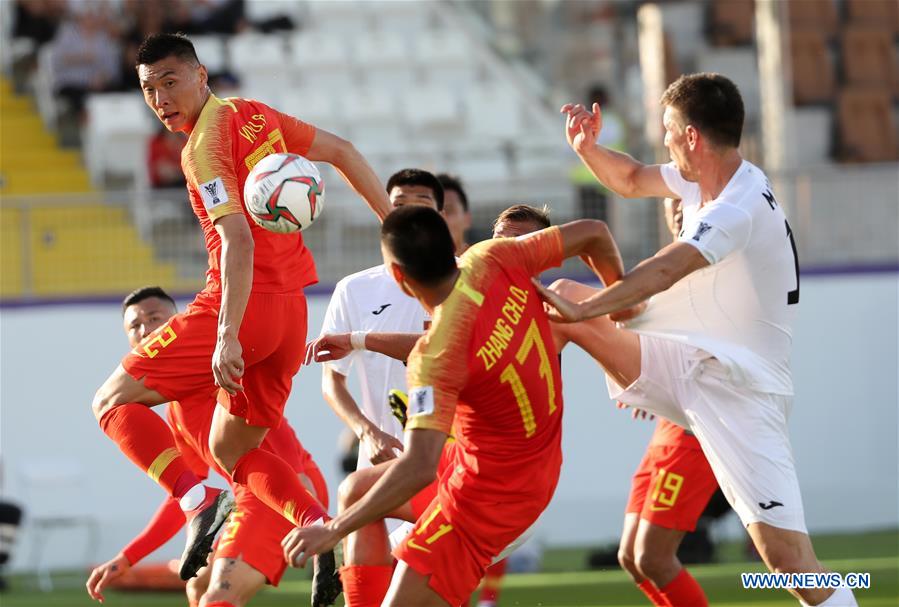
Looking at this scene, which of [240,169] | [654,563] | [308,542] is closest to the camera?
[308,542]

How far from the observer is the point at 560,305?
5625 mm

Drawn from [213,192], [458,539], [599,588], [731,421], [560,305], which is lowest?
[599,588]

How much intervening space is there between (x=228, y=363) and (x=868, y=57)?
13.5 meters

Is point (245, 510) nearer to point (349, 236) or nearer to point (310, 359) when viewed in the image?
point (310, 359)

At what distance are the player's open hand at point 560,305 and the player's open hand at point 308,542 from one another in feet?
3.88

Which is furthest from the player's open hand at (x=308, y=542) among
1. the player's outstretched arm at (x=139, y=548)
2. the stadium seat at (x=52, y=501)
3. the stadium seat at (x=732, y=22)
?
the stadium seat at (x=732, y=22)

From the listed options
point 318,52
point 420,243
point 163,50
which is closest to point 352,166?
point 163,50

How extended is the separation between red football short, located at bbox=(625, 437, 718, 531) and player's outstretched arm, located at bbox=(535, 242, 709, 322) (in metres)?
1.93

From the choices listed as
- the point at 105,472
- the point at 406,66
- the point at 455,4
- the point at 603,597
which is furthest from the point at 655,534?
the point at 455,4

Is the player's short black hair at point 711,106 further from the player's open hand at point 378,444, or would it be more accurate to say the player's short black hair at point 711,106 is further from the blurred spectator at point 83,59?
the blurred spectator at point 83,59

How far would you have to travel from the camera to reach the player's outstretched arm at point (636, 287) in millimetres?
5652

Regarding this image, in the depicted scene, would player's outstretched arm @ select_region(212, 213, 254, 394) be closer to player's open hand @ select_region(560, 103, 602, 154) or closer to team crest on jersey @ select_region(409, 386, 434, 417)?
team crest on jersey @ select_region(409, 386, 434, 417)

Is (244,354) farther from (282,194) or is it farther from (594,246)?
(594,246)

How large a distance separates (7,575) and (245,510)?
6.21 m
